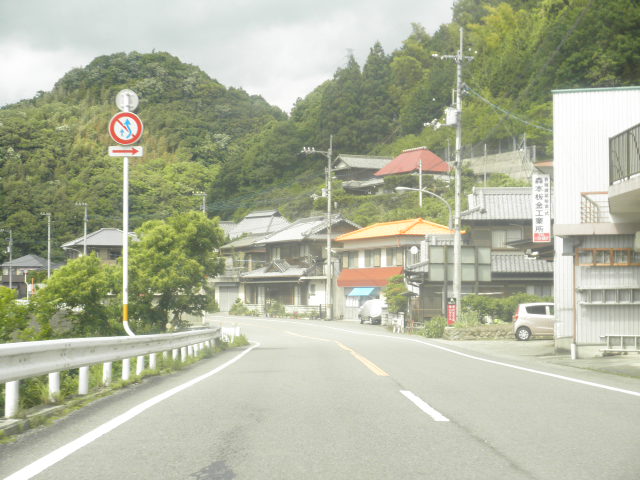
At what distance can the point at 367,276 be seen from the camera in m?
59.2

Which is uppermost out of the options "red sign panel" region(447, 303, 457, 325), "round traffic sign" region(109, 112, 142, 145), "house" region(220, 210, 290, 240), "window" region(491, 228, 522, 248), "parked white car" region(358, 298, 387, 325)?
"house" region(220, 210, 290, 240)

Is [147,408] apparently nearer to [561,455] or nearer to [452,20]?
[561,455]

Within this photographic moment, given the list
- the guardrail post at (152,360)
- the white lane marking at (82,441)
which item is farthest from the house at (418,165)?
the white lane marking at (82,441)

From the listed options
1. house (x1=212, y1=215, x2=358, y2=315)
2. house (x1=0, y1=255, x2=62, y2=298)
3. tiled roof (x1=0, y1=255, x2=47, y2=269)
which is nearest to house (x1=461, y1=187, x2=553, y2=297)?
house (x1=212, y1=215, x2=358, y2=315)

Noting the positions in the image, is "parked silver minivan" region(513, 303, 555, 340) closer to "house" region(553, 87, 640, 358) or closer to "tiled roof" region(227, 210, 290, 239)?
"house" region(553, 87, 640, 358)

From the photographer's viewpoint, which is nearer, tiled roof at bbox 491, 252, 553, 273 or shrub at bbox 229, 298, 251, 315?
tiled roof at bbox 491, 252, 553, 273

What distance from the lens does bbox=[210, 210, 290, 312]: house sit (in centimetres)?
7675

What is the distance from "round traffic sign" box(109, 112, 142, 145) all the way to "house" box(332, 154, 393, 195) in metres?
63.8

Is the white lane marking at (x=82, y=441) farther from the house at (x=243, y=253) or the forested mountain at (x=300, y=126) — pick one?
the house at (x=243, y=253)

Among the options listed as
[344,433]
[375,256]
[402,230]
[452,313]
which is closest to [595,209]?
[452,313]

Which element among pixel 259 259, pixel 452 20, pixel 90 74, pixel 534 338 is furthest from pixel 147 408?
pixel 90 74

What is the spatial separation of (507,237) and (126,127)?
117ft

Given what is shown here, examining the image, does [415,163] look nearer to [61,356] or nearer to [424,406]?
[424,406]

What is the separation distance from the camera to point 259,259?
7731 cm
